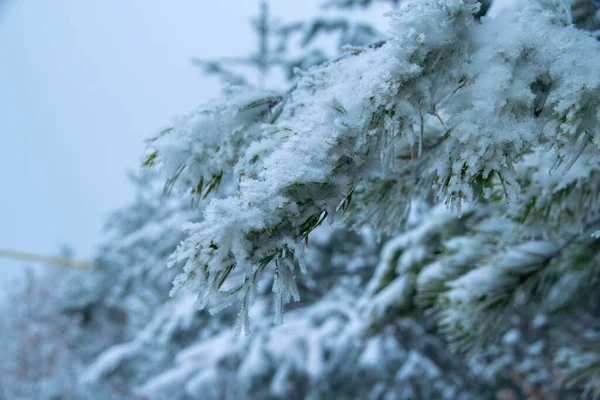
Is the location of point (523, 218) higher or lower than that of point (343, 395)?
lower

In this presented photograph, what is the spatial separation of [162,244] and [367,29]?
423 centimetres

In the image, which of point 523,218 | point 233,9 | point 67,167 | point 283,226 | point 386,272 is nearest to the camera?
point 283,226

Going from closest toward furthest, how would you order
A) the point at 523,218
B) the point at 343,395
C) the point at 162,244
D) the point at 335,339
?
the point at 523,218 < the point at 335,339 < the point at 343,395 < the point at 162,244

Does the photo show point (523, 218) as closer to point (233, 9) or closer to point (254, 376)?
point (254, 376)

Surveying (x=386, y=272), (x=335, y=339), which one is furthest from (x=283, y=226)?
(x=335, y=339)

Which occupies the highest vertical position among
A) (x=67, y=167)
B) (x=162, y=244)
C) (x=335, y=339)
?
(x=67, y=167)

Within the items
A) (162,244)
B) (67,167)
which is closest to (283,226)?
(162,244)

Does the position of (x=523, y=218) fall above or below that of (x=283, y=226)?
above

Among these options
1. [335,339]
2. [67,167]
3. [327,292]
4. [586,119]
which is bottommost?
[586,119]

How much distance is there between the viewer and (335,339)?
4.53 meters

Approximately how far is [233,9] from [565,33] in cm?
20012

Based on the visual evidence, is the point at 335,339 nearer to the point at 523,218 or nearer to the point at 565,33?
the point at 523,218

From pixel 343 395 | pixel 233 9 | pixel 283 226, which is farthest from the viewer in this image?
pixel 233 9

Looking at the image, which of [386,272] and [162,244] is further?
[162,244]
